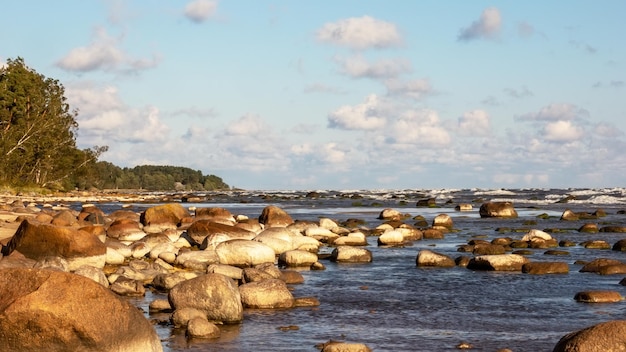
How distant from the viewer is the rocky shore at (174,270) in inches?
440

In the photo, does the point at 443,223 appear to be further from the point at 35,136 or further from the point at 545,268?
the point at 35,136

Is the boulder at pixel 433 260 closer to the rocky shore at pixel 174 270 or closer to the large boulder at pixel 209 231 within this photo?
the rocky shore at pixel 174 270

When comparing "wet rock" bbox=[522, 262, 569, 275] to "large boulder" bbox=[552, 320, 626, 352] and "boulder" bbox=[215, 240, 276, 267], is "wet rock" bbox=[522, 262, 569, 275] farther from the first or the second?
"large boulder" bbox=[552, 320, 626, 352]

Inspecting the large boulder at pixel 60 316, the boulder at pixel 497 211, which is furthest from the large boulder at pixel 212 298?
the boulder at pixel 497 211

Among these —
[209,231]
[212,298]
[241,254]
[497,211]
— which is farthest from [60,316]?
[497,211]

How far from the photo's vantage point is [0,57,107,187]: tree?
8588 cm

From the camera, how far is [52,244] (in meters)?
22.5

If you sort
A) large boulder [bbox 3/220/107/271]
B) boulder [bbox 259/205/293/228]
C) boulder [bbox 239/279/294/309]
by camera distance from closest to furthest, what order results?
boulder [bbox 239/279/294/309], large boulder [bbox 3/220/107/271], boulder [bbox 259/205/293/228]

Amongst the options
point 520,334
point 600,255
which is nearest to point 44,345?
point 520,334

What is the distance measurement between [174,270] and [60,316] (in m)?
12.6

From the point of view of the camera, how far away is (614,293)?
19250 mm

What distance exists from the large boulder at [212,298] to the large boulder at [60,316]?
173 inches

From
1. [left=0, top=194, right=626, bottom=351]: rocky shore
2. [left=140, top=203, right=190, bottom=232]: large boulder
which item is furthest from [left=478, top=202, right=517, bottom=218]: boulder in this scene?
[left=140, top=203, right=190, bottom=232]: large boulder

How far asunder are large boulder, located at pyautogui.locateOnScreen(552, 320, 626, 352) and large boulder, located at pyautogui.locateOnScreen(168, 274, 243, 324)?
23.3ft
